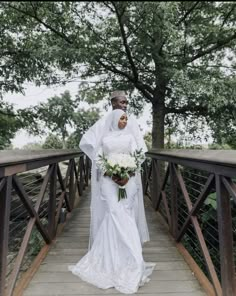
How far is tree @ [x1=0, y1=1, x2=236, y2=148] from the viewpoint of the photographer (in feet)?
17.3

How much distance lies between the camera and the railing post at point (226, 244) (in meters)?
1.99

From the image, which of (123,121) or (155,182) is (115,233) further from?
(155,182)

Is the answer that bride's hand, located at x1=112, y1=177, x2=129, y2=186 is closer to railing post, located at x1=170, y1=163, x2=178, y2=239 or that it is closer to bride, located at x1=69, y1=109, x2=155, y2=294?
bride, located at x1=69, y1=109, x2=155, y2=294

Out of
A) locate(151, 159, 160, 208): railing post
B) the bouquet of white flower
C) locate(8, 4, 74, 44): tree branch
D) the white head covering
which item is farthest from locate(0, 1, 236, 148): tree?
the bouquet of white flower

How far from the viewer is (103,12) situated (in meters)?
5.70

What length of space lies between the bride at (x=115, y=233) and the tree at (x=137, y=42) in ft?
8.97

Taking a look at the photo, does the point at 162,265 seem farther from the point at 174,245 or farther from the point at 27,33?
the point at 27,33

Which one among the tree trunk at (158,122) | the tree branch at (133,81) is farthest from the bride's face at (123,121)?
the tree trunk at (158,122)

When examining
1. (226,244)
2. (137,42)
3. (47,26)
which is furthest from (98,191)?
(47,26)

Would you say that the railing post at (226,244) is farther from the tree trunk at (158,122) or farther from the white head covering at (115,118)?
the tree trunk at (158,122)

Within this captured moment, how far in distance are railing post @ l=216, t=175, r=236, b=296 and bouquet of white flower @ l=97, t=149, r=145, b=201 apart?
952 millimetres

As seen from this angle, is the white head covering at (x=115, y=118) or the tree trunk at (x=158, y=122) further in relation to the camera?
the tree trunk at (x=158, y=122)

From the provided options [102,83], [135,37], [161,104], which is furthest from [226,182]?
[102,83]

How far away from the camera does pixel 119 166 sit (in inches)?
108
